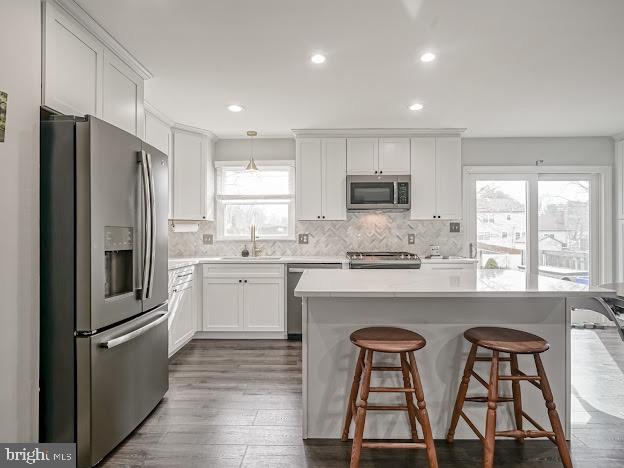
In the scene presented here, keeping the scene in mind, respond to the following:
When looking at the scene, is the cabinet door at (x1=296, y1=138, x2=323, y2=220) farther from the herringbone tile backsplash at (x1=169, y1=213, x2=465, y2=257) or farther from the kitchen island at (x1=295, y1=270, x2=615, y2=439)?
the kitchen island at (x1=295, y1=270, x2=615, y2=439)

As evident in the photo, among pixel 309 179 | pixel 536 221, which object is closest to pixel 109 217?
pixel 309 179

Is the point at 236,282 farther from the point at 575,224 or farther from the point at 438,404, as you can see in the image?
the point at 575,224

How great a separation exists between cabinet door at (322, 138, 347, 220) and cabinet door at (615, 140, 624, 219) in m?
3.51

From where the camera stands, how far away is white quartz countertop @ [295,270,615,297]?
6.29ft

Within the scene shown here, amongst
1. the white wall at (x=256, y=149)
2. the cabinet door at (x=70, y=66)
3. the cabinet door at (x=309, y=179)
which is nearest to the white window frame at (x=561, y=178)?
the cabinet door at (x=309, y=179)

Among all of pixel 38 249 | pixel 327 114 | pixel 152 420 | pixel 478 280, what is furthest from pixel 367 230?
pixel 38 249

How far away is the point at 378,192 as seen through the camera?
4473 millimetres

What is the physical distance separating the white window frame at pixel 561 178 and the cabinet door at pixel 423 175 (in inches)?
25.4

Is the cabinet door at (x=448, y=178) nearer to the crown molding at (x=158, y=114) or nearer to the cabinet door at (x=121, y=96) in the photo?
the crown molding at (x=158, y=114)

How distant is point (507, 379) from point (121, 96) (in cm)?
299

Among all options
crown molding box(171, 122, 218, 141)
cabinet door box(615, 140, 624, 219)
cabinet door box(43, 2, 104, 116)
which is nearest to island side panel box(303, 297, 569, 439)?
cabinet door box(43, 2, 104, 116)

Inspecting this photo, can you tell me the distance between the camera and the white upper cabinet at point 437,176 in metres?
4.54

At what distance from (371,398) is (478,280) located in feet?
3.20

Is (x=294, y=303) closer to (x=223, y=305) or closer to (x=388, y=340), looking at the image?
(x=223, y=305)
